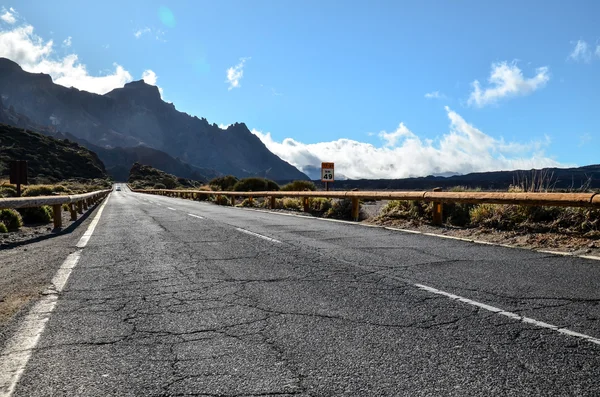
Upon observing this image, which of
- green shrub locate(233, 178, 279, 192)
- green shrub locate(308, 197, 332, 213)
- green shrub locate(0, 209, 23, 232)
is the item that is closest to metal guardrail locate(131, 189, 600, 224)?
green shrub locate(308, 197, 332, 213)

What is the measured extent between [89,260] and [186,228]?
4.71m

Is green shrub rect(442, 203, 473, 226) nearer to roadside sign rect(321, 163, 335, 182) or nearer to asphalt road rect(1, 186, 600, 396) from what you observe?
asphalt road rect(1, 186, 600, 396)

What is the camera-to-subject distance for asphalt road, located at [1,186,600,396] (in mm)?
2578

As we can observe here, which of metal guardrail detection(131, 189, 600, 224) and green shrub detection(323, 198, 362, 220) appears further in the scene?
green shrub detection(323, 198, 362, 220)

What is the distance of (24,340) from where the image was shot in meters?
3.28

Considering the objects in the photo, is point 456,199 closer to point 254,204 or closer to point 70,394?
point 70,394

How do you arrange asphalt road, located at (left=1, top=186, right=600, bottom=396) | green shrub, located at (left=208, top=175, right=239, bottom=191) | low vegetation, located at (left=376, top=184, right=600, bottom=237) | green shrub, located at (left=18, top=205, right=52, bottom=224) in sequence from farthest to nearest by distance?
green shrub, located at (left=208, top=175, right=239, bottom=191) < green shrub, located at (left=18, top=205, right=52, bottom=224) < low vegetation, located at (left=376, top=184, right=600, bottom=237) < asphalt road, located at (left=1, top=186, right=600, bottom=396)

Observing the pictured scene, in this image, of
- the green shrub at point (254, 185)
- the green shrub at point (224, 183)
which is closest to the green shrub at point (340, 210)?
the green shrub at point (254, 185)

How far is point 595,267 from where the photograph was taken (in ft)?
19.3

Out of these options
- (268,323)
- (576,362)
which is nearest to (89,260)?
(268,323)

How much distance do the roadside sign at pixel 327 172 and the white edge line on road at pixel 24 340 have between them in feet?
52.1

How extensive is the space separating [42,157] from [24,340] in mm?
118235

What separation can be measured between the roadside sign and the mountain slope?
81385 mm

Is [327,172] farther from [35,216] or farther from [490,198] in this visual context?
[35,216]
